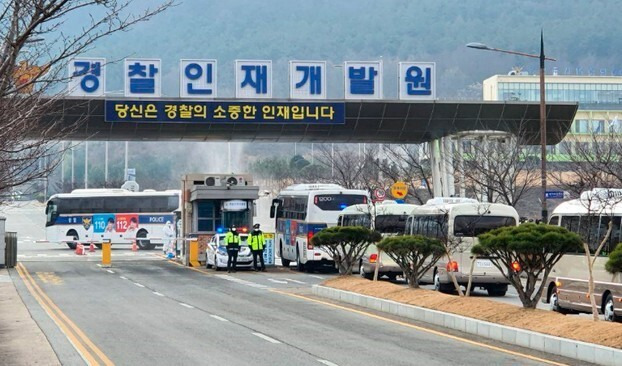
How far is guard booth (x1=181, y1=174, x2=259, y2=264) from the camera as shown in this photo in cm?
4478

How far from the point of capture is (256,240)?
42969 mm

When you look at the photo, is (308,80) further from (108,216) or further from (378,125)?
(108,216)

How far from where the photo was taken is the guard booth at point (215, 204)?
4478cm

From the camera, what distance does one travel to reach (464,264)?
30.6 metres

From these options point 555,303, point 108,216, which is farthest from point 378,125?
point 108,216

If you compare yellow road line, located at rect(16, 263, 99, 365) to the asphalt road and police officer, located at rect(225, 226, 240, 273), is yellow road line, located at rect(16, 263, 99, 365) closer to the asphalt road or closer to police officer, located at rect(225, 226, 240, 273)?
the asphalt road

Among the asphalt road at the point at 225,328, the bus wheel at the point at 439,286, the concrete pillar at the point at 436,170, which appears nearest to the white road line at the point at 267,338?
the asphalt road at the point at 225,328

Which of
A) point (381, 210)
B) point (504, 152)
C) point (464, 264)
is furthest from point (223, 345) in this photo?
point (504, 152)

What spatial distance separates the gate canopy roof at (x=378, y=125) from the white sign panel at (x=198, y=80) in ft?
Result: 4.25

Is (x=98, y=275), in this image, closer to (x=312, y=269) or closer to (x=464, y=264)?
(x=312, y=269)

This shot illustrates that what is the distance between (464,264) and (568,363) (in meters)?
14.0

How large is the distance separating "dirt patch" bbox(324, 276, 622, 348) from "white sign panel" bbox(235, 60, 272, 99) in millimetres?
16154

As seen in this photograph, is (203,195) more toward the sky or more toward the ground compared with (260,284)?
more toward the sky

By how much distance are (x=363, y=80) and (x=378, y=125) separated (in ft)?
8.43
